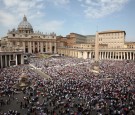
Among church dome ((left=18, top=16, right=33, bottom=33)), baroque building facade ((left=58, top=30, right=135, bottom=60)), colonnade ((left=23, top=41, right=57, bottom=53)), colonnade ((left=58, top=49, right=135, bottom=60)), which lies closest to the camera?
colonnade ((left=58, top=49, right=135, bottom=60))

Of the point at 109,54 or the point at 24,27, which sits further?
Result: the point at 24,27

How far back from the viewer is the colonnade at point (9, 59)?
56000mm

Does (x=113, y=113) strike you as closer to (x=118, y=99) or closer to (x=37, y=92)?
(x=118, y=99)

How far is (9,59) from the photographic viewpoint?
58.6 meters

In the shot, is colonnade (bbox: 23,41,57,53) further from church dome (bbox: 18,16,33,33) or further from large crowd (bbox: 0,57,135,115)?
large crowd (bbox: 0,57,135,115)

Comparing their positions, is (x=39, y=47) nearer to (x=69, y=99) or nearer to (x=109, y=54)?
(x=109, y=54)

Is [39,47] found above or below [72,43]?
below

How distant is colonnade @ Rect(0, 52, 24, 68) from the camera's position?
184ft

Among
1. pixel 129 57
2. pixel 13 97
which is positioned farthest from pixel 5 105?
pixel 129 57

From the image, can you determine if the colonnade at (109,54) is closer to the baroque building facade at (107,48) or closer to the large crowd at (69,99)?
the baroque building facade at (107,48)

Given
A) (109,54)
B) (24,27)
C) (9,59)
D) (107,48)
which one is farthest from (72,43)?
(9,59)

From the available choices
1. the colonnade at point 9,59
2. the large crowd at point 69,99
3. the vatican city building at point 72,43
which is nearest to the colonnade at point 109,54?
the vatican city building at point 72,43

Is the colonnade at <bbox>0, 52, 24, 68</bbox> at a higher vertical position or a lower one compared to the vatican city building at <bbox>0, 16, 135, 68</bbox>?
lower

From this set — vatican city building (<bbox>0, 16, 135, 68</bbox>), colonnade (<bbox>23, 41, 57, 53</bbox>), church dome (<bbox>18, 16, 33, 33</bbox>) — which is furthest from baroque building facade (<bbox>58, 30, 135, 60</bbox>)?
church dome (<bbox>18, 16, 33, 33</bbox>)
